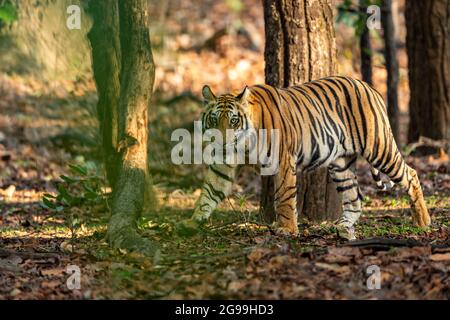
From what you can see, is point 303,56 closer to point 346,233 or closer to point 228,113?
point 228,113

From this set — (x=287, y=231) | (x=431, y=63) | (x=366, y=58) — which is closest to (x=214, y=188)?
(x=287, y=231)

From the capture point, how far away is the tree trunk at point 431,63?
41.1 feet

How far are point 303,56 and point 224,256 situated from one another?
2786mm

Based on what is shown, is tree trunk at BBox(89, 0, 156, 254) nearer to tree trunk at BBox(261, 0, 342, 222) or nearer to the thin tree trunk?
the thin tree trunk

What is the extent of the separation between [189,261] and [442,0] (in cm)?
748

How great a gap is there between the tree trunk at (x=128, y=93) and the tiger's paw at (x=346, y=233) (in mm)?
1645

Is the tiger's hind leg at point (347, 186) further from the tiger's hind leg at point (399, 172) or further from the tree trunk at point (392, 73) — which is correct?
the tree trunk at point (392, 73)

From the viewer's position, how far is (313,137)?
804 centimetres

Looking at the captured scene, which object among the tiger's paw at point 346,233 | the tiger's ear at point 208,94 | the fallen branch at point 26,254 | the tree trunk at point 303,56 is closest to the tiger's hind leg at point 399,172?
the tree trunk at point 303,56

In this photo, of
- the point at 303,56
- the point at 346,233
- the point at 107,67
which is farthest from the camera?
the point at 107,67

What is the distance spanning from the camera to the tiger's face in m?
7.53

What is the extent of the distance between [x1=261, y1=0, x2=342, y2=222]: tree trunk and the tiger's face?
101 centimetres

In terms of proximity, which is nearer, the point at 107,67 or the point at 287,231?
the point at 287,231

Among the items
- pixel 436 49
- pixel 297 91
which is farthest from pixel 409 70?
pixel 297 91
